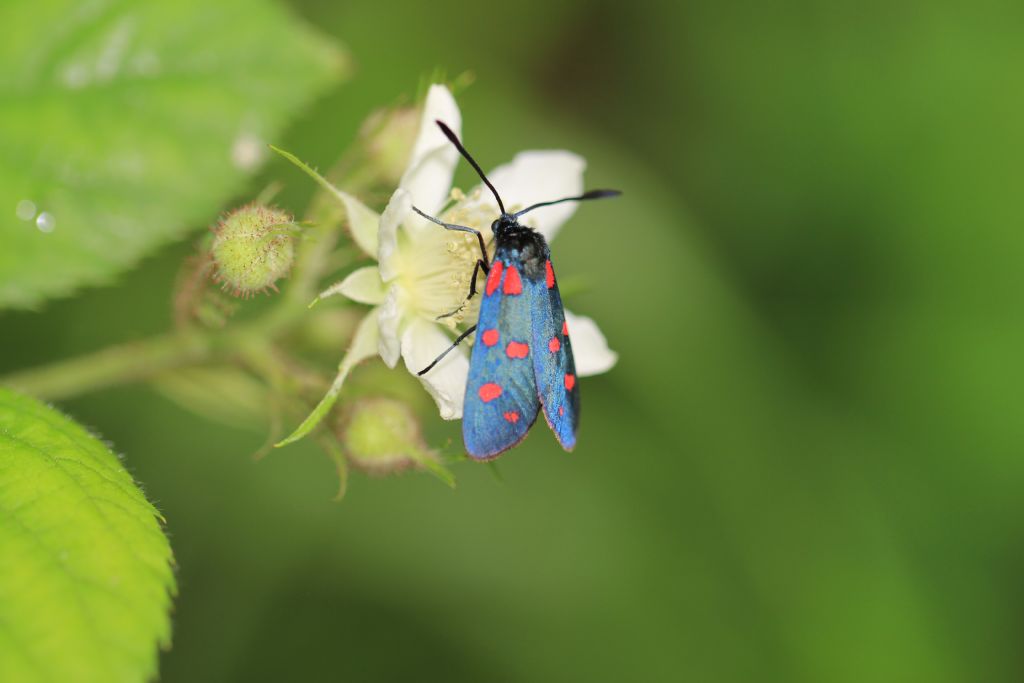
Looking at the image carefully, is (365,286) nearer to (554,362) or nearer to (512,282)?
(512,282)

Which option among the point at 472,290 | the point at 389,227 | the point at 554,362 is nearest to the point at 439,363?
the point at 472,290

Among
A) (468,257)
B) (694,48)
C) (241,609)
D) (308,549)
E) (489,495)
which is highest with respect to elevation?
(694,48)

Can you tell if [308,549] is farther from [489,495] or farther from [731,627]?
[731,627]

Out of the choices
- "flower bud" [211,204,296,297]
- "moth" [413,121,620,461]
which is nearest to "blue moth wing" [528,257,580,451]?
"moth" [413,121,620,461]

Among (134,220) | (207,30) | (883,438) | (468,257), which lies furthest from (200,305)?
(883,438)

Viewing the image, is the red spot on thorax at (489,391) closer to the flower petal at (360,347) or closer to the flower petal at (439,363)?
the flower petal at (439,363)

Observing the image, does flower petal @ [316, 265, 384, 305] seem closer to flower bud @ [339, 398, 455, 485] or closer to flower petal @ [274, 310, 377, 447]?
flower petal @ [274, 310, 377, 447]

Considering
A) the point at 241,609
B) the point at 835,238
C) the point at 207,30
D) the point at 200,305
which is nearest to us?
the point at 200,305
